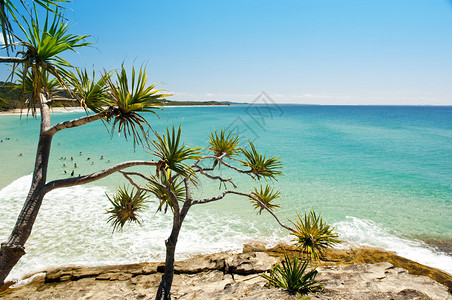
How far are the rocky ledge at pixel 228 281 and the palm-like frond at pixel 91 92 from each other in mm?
4065

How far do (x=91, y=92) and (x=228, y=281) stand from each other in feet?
15.9

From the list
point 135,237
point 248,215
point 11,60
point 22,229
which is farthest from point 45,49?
point 248,215

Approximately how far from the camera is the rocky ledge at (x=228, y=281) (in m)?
4.89

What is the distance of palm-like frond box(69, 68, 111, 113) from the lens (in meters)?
2.96

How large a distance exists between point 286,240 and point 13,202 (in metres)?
12.2

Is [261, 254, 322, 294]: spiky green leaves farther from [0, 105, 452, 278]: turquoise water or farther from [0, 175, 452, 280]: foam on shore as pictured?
[0, 175, 452, 280]: foam on shore

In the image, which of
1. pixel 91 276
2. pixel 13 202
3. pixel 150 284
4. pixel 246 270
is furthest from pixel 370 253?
pixel 13 202

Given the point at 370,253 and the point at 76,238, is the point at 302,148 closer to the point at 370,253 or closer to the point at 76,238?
the point at 370,253

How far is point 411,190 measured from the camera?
15266 millimetres

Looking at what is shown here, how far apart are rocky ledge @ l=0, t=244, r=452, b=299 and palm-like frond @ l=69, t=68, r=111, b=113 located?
4.07 metres

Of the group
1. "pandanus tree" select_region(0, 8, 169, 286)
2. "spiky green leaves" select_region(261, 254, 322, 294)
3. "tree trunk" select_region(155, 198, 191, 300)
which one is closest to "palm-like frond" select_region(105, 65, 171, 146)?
"pandanus tree" select_region(0, 8, 169, 286)

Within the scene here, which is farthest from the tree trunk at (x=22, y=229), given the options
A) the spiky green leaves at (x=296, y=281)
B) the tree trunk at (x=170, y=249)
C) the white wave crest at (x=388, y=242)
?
the white wave crest at (x=388, y=242)

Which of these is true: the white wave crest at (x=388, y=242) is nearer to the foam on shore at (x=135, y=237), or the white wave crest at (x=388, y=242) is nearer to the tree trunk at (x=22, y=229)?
the foam on shore at (x=135, y=237)

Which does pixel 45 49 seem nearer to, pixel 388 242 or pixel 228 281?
pixel 228 281
